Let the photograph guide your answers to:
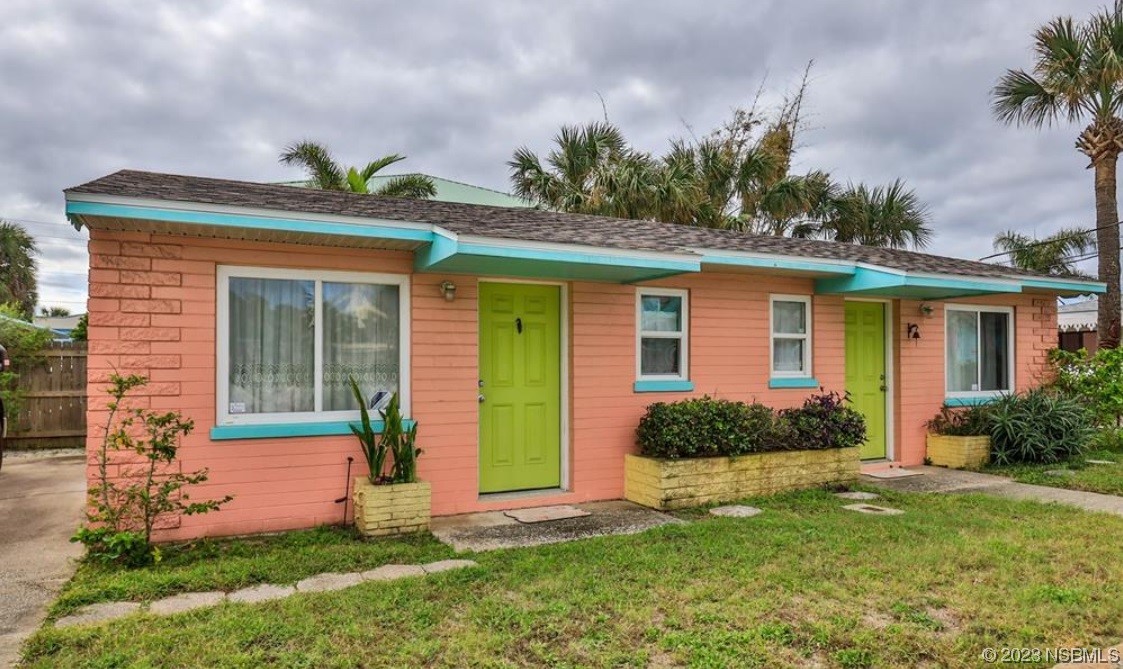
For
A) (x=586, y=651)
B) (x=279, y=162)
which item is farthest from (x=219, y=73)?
(x=586, y=651)

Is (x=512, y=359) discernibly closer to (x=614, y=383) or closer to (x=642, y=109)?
(x=614, y=383)

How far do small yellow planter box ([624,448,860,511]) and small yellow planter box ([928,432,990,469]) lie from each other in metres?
2.38

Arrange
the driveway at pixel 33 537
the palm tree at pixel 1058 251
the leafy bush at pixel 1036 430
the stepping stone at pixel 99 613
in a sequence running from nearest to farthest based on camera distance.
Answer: the stepping stone at pixel 99 613, the driveway at pixel 33 537, the leafy bush at pixel 1036 430, the palm tree at pixel 1058 251

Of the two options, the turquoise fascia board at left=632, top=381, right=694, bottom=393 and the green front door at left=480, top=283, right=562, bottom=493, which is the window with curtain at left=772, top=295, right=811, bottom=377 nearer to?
the turquoise fascia board at left=632, top=381, right=694, bottom=393

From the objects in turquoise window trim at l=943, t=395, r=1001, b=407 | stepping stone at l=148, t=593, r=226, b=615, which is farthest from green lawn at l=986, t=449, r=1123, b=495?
stepping stone at l=148, t=593, r=226, b=615

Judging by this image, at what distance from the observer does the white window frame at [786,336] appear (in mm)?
8312

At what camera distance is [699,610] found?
380 centimetres

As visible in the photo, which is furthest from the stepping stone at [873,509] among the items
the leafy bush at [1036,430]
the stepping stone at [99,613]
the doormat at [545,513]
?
the stepping stone at [99,613]

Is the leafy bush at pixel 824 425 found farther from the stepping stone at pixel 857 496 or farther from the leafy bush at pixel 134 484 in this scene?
the leafy bush at pixel 134 484

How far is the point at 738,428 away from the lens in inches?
279

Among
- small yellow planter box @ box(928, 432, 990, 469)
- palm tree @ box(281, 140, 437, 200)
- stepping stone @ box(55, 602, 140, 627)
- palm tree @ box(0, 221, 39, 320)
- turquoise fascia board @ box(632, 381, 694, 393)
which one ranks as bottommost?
stepping stone @ box(55, 602, 140, 627)

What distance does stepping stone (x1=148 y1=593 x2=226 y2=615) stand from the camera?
12.6 ft

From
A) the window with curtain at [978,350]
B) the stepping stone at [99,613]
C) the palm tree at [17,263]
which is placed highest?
the palm tree at [17,263]

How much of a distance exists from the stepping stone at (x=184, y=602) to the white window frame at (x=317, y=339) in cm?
179
